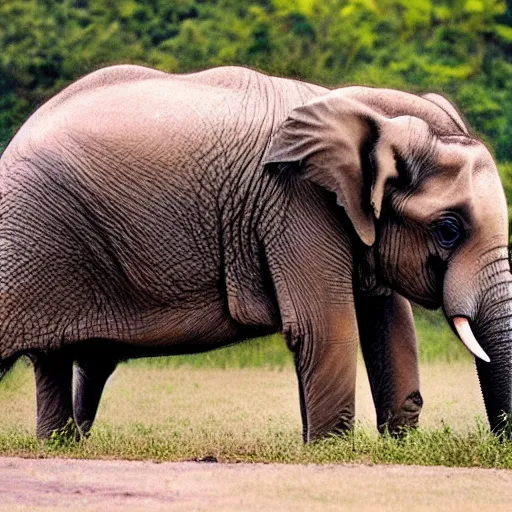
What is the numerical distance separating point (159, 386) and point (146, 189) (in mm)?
4643

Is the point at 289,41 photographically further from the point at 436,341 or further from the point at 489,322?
the point at 489,322

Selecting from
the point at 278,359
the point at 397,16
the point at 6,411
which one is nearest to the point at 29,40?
the point at 397,16

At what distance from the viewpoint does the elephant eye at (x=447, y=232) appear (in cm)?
1016

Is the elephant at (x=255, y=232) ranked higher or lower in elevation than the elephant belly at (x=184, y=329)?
higher

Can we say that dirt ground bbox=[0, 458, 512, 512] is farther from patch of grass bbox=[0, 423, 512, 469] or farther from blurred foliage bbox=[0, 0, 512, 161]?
blurred foliage bbox=[0, 0, 512, 161]

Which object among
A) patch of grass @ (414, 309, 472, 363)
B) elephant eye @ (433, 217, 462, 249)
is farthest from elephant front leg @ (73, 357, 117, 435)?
patch of grass @ (414, 309, 472, 363)

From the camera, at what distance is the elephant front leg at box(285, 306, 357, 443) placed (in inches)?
396

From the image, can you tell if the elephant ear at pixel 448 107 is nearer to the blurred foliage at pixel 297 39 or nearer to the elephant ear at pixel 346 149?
the elephant ear at pixel 346 149

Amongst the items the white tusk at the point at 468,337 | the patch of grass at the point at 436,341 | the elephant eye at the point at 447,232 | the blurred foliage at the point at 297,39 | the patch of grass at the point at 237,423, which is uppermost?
the elephant eye at the point at 447,232

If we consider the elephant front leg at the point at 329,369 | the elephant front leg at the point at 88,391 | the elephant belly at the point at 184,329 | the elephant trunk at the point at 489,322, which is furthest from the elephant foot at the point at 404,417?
the elephant front leg at the point at 88,391

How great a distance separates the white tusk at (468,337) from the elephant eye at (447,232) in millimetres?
407

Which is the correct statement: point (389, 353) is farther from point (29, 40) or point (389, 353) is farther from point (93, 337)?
point (29, 40)

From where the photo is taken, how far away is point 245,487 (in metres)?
8.45

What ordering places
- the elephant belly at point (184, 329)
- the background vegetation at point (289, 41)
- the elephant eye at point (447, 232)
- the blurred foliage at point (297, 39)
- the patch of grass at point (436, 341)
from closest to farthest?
the elephant eye at point (447, 232) < the elephant belly at point (184, 329) < the patch of grass at point (436, 341) < the background vegetation at point (289, 41) < the blurred foliage at point (297, 39)
